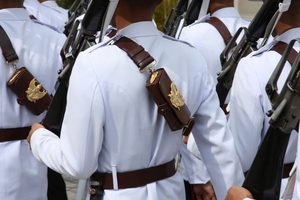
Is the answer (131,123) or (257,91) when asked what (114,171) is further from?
(257,91)

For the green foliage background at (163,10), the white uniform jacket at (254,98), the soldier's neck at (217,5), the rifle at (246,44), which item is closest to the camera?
the white uniform jacket at (254,98)

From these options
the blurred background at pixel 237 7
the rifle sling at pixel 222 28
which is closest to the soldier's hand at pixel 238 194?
the rifle sling at pixel 222 28

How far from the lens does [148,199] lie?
3.07 metres

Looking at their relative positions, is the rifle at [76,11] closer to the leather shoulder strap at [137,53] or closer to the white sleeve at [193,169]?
the white sleeve at [193,169]

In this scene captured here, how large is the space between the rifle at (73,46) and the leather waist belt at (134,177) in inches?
20.2

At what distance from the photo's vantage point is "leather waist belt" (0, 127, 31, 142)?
13.3ft

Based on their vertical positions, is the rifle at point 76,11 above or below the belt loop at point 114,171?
below

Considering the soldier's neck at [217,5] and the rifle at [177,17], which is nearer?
the soldier's neck at [217,5]

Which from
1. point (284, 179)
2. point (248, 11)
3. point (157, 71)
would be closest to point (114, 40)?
point (157, 71)

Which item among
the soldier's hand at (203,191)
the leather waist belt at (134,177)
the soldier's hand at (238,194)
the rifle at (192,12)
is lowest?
the soldier's hand at (203,191)

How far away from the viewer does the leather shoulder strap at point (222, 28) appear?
475cm

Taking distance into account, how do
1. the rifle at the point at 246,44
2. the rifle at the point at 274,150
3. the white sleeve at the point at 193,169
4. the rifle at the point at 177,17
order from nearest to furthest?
the rifle at the point at 274,150 < the rifle at the point at 246,44 < the white sleeve at the point at 193,169 < the rifle at the point at 177,17

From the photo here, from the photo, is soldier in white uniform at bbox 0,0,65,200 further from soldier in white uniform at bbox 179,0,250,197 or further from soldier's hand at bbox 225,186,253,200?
soldier's hand at bbox 225,186,253,200

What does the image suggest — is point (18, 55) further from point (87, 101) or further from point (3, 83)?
point (87, 101)
